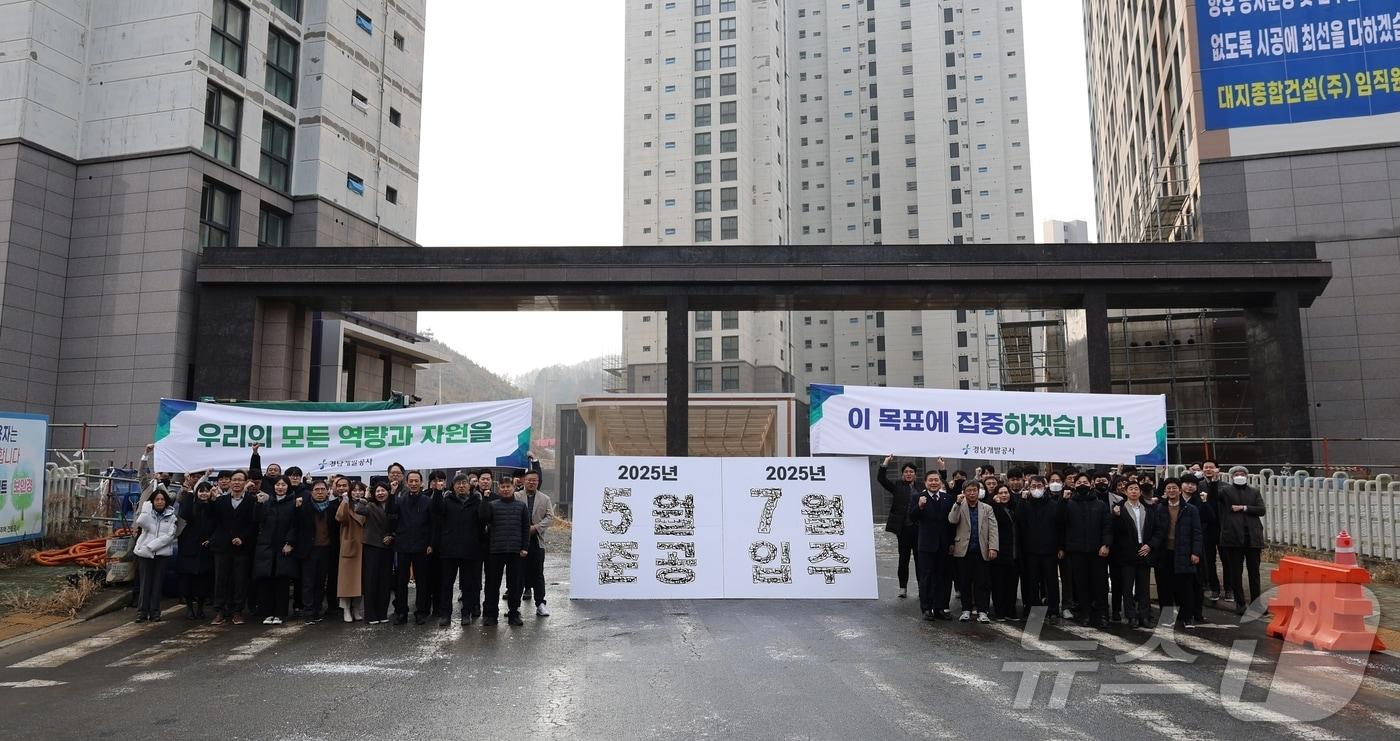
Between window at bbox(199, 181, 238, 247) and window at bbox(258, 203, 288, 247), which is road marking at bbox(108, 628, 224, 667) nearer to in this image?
window at bbox(199, 181, 238, 247)

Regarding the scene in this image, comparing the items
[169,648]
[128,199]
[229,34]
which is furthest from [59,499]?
[229,34]

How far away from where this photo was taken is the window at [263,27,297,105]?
31.5 meters

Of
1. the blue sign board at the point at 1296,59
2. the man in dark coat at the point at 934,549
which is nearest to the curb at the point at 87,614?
the man in dark coat at the point at 934,549

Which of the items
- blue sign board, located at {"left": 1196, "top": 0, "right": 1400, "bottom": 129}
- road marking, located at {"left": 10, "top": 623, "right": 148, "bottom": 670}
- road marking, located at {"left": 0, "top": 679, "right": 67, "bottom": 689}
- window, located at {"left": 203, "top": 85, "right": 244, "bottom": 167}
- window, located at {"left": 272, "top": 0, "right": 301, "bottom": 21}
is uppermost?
window, located at {"left": 272, "top": 0, "right": 301, "bottom": 21}

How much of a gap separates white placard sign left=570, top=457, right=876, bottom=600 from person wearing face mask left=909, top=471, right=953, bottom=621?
127cm

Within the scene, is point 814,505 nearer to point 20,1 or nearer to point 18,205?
point 18,205

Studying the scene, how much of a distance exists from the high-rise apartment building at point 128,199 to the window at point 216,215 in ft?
0.19

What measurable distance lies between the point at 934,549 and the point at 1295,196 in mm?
24956

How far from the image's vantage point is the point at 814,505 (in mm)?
14086

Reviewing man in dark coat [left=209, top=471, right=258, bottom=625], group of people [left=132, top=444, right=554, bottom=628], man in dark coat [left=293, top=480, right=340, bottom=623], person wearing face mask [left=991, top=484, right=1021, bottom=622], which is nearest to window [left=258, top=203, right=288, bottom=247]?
group of people [left=132, top=444, right=554, bottom=628]

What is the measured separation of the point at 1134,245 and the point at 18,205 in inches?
1257

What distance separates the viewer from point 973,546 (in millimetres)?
12273

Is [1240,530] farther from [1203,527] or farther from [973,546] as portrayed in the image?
[973,546]

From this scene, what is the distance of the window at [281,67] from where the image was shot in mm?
31484
